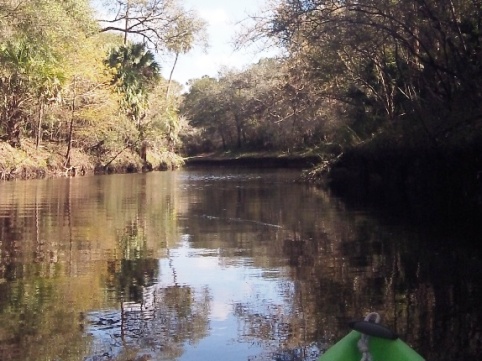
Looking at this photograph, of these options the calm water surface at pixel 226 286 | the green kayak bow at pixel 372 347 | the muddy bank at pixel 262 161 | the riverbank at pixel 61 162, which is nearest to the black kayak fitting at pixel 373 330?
the green kayak bow at pixel 372 347

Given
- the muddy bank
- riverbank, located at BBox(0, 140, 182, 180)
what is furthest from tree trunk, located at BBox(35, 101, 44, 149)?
the muddy bank

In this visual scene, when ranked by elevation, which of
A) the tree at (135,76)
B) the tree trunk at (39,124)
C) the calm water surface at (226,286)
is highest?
the tree at (135,76)

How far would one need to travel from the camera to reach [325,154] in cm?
3203

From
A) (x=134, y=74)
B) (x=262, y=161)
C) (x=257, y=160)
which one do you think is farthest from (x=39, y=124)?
(x=257, y=160)

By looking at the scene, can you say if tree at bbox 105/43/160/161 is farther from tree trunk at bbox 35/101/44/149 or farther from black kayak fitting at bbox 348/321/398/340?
black kayak fitting at bbox 348/321/398/340

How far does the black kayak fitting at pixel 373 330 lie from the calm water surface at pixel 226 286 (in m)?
2.86

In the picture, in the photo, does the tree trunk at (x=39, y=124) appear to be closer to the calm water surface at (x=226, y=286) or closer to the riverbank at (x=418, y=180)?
the riverbank at (x=418, y=180)

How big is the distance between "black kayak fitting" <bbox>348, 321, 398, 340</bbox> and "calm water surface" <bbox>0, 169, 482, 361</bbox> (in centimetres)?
286

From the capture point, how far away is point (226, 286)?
873cm

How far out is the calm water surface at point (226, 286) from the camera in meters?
6.13

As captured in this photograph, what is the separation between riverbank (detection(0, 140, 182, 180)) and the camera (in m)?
37.0

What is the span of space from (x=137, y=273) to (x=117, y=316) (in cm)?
241

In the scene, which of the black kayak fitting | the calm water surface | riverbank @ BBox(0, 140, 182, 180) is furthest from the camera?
riverbank @ BBox(0, 140, 182, 180)

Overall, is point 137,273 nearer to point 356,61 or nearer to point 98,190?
point 98,190
